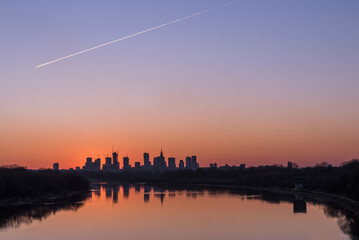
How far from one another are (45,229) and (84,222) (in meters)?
5.55

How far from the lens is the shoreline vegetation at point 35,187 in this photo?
228ft

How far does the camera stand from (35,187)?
3194 inches

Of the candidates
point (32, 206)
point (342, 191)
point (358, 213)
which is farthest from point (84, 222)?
point (342, 191)

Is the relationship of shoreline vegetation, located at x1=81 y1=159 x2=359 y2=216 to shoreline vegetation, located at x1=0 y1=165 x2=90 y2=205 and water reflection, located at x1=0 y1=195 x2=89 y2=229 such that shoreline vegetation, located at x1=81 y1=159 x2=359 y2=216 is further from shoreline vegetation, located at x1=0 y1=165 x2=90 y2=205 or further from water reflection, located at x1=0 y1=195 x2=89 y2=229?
shoreline vegetation, located at x1=0 y1=165 x2=90 y2=205

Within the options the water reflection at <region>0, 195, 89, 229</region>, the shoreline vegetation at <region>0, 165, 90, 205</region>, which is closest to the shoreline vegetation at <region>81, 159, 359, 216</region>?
the water reflection at <region>0, 195, 89, 229</region>

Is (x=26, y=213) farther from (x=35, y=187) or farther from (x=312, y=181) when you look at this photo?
(x=312, y=181)

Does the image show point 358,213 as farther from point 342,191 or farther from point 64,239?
point 64,239

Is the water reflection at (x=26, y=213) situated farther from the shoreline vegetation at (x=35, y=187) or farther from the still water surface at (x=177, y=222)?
the shoreline vegetation at (x=35, y=187)

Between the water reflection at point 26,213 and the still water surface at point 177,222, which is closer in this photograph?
the still water surface at point 177,222

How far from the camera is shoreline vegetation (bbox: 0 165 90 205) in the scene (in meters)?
69.5

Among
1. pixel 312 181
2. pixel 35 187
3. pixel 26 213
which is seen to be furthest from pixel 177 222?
pixel 312 181

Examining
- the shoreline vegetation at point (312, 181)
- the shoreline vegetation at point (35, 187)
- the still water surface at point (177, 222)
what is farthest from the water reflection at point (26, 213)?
the shoreline vegetation at point (312, 181)

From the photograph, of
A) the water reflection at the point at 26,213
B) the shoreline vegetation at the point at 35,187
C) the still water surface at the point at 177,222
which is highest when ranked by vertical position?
the shoreline vegetation at the point at 35,187

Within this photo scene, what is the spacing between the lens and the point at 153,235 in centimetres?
3725
